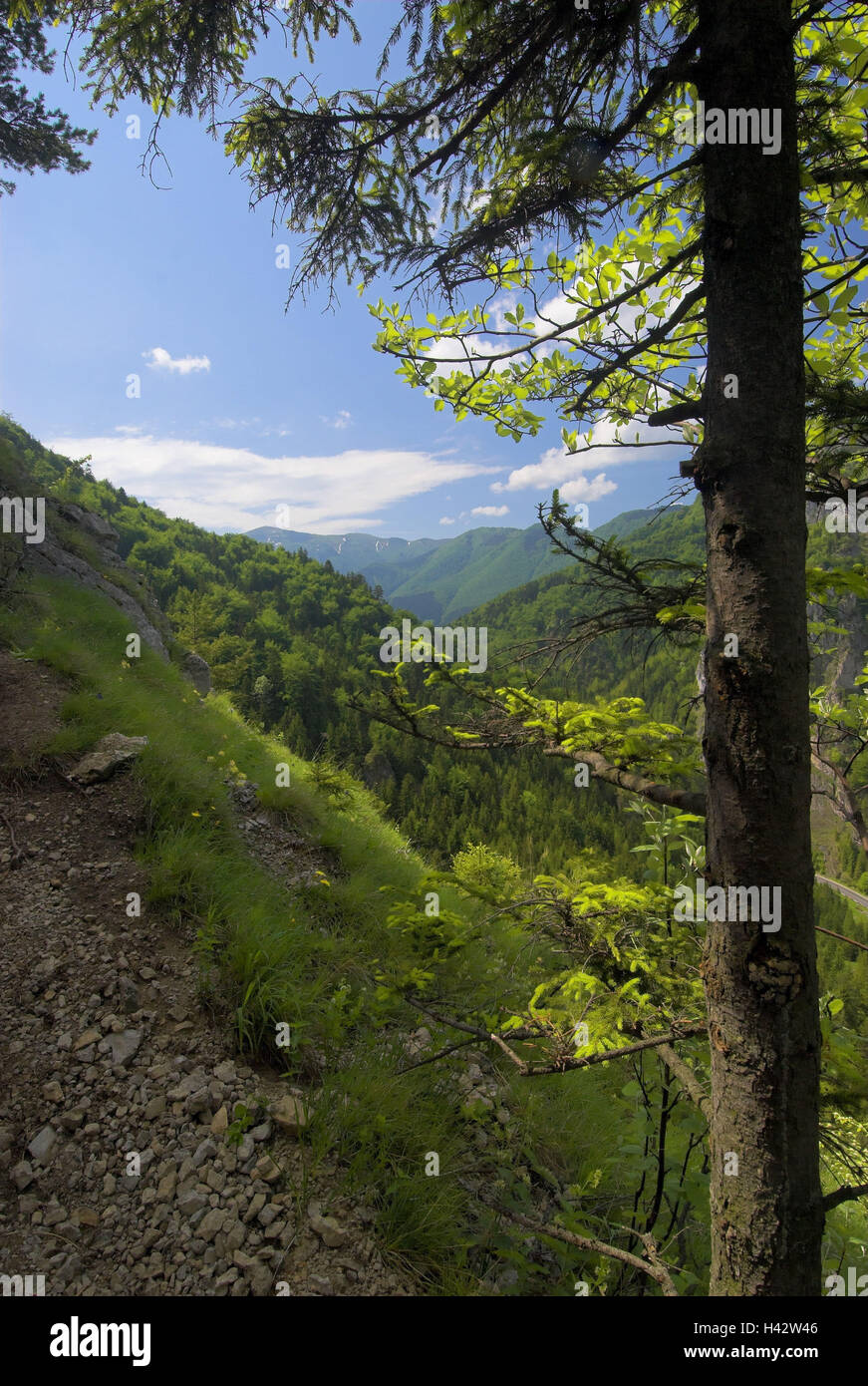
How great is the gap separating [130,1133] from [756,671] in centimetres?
344

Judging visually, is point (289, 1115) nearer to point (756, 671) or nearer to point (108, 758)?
point (756, 671)

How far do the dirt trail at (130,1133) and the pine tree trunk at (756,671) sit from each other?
174 centimetres

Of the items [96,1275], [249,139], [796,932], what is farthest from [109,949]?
[249,139]

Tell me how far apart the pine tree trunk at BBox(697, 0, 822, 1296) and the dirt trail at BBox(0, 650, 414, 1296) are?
1.74 m

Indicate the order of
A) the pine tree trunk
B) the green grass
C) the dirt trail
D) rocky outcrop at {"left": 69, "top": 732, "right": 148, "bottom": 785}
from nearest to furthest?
1. the pine tree trunk
2. the dirt trail
3. the green grass
4. rocky outcrop at {"left": 69, "top": 732, "right": 148, "bottom": 785}

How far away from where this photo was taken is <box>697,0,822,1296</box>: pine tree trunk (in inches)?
58.6

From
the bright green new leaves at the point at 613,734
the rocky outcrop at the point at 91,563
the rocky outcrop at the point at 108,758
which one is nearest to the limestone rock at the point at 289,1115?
the bright green new leaves at the point at 613,734

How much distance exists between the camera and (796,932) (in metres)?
1.53

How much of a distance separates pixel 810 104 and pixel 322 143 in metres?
1.99

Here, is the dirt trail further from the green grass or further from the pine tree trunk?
the pine tree trunk

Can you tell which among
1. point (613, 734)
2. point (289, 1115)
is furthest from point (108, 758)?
point (613, 734)

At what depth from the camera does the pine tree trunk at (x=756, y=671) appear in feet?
4.88

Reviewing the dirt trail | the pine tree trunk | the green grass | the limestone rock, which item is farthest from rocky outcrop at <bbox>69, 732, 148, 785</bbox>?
the pine tree trunk
